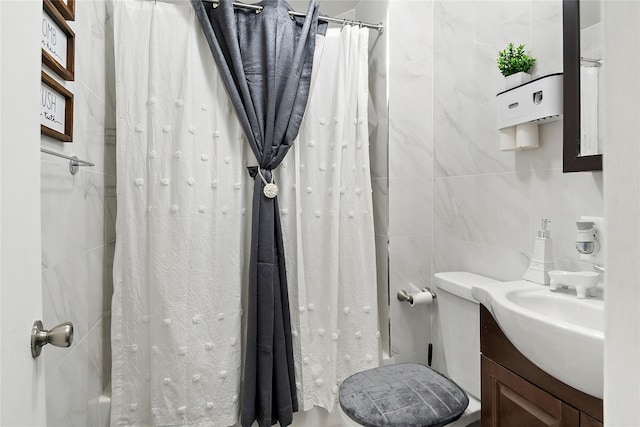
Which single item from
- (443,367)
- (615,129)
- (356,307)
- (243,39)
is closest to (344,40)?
(243,39)

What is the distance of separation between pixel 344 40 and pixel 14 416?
5.50ft

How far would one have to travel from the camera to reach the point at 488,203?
1454 millimetres

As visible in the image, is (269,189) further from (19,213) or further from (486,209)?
(19,213)

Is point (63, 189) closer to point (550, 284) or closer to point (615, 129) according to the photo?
point (615, 129)

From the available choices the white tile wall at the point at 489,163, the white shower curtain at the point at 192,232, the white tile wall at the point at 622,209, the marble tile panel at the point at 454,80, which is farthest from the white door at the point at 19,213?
the marble tile panel at the point at 454,80

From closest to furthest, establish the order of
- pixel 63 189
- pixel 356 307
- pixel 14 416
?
pixel 14 416 → pixel 63 189 → pixel 356 307

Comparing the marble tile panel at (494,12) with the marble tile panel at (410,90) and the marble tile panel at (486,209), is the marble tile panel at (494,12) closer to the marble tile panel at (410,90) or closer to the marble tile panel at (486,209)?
the marble tile panel at (410,90)

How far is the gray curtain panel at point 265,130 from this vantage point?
58.3 inches

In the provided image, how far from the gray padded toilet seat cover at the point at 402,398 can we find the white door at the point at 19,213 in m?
0.85

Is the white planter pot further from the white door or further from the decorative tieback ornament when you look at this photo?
the white door

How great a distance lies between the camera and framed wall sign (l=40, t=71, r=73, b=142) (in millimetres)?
913

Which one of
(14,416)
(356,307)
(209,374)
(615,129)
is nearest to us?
(615,129)

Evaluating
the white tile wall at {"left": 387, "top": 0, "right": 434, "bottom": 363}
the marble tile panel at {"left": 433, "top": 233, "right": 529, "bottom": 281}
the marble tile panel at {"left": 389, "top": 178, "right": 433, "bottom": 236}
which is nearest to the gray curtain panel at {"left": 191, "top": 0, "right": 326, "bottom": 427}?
the white tile wall at {"left": 387, "top": 0, "right": 434, "bottom": 363}

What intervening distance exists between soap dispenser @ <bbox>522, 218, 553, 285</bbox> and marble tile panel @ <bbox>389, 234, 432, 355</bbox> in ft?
1.91
